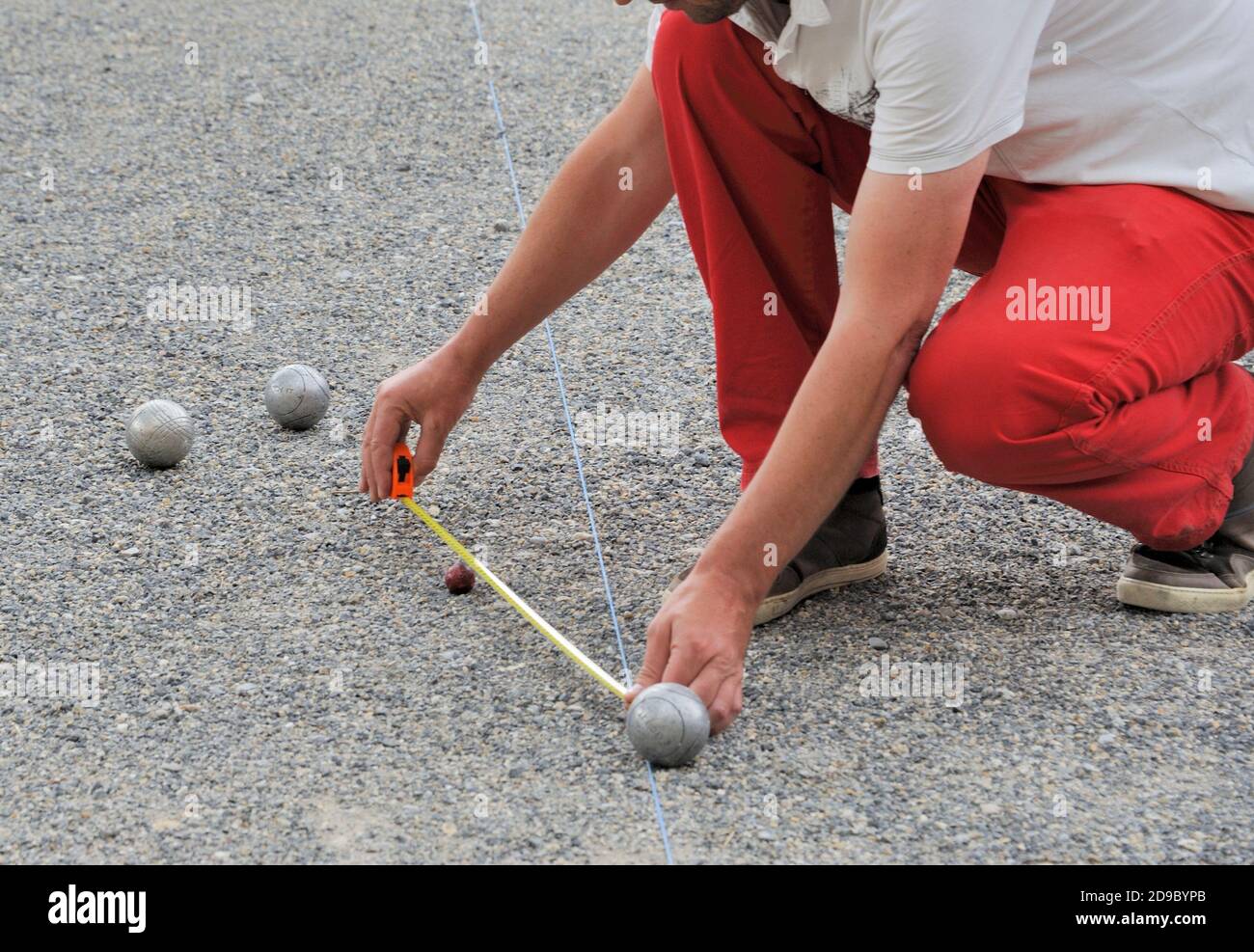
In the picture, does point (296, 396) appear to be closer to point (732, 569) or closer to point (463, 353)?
point (463, 353)

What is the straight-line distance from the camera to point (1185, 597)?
2002mm

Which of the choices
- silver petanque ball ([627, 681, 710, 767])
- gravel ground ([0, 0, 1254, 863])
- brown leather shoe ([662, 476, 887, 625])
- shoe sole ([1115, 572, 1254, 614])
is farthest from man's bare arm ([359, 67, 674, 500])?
shoe sole ([1115, 572, 1254, 614])

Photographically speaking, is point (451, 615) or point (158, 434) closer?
point (451, 615)

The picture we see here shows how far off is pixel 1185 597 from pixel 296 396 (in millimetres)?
1459

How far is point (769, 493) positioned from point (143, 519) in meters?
1.14

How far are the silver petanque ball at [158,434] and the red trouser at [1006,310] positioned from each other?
944 millimetres

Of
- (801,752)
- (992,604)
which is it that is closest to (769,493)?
(801,752)

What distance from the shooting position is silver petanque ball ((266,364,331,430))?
2.54 metres

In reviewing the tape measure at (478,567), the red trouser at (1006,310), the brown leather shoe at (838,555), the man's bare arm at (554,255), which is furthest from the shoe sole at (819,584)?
the man's bare arm at (554,255)

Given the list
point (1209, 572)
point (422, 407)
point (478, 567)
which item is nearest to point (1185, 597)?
point (1209, 572)

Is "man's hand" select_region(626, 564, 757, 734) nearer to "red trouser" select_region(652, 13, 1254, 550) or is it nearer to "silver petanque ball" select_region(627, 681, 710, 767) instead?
"silver petanque ball" select_region(627, 681, 710, 767)

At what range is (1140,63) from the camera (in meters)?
1.75

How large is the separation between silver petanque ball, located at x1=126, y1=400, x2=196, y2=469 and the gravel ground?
0.03 m
